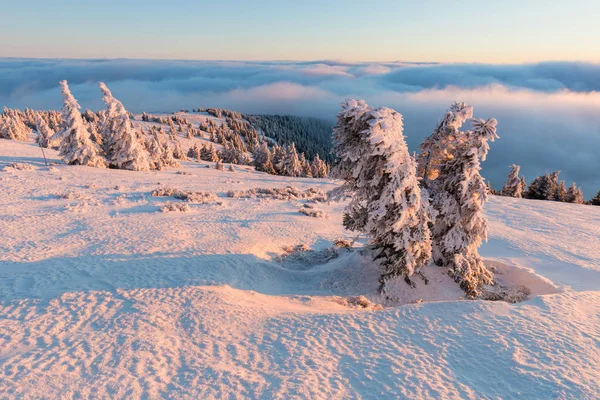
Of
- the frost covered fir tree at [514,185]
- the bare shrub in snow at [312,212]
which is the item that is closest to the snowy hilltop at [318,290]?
the bare shrub in snow at [312,212]

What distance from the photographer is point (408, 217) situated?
12742 mm

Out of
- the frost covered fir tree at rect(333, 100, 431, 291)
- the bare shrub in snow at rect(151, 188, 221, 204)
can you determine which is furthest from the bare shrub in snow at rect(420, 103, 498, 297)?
the bare shrub in snow at rect(151, 188, 221, 204)

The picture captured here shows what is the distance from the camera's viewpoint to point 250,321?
10.1 meters

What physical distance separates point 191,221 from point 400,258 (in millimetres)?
12816

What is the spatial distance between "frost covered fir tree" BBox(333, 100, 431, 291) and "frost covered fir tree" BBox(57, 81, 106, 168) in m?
34.0

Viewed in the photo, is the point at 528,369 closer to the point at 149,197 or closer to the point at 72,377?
the point at 72,377

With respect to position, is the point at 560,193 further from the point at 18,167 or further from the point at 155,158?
the point at 18,167

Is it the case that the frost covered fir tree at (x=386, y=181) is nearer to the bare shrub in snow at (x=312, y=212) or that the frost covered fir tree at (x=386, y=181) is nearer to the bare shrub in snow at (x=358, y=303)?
the bare shrub in snow at (x=358, y=303)

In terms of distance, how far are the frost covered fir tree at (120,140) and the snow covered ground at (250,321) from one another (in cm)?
1933

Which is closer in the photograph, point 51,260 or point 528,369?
point 528,369

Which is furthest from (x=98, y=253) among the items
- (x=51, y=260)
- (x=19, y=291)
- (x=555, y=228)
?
(x=555, y=228)

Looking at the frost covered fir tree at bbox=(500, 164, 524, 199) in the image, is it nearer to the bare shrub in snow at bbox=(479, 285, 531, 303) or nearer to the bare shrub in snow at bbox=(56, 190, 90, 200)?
the bare shrub in snow at bbox=(479, 285, 531, 303)

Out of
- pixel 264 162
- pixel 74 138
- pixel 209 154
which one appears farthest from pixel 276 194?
pixel 209 154

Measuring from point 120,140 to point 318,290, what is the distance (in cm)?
3514
